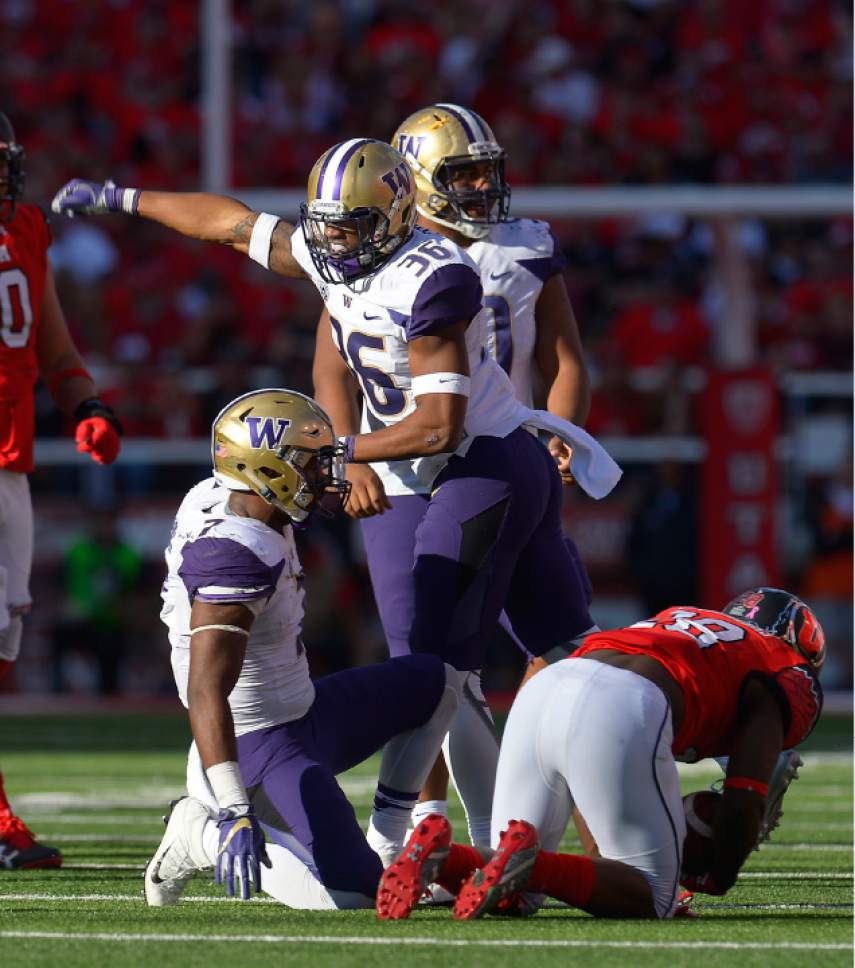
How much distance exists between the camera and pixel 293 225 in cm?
504

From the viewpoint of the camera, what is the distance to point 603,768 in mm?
3789

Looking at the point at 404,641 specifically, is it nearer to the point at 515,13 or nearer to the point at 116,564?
the point at 116,564

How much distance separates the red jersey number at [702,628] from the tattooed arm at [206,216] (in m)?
1.42

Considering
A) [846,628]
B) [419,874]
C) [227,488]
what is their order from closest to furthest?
[419,874], [227,488], [846,628]

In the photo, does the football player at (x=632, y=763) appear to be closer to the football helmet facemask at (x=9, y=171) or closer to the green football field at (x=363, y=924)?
the green football field at (x=363, y=924)

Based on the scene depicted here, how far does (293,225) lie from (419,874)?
1938 mm

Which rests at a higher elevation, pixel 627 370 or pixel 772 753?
pixel 627 370

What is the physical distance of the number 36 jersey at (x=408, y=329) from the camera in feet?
14.6

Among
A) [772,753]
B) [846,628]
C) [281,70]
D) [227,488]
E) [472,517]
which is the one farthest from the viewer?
[281,70]

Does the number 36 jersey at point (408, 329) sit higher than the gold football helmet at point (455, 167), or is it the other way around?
the gold football helmet at point (455, 167)

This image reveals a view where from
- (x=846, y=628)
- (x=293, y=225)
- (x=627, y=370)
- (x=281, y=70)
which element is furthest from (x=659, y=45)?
(x=293, y=225)

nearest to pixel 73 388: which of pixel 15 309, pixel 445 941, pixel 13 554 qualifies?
pixel 15 309

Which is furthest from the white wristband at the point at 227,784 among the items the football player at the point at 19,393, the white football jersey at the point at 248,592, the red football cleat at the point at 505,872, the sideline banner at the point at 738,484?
the sideline banner at the point at 738,484

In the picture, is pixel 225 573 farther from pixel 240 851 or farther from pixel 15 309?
pixel 15 309
